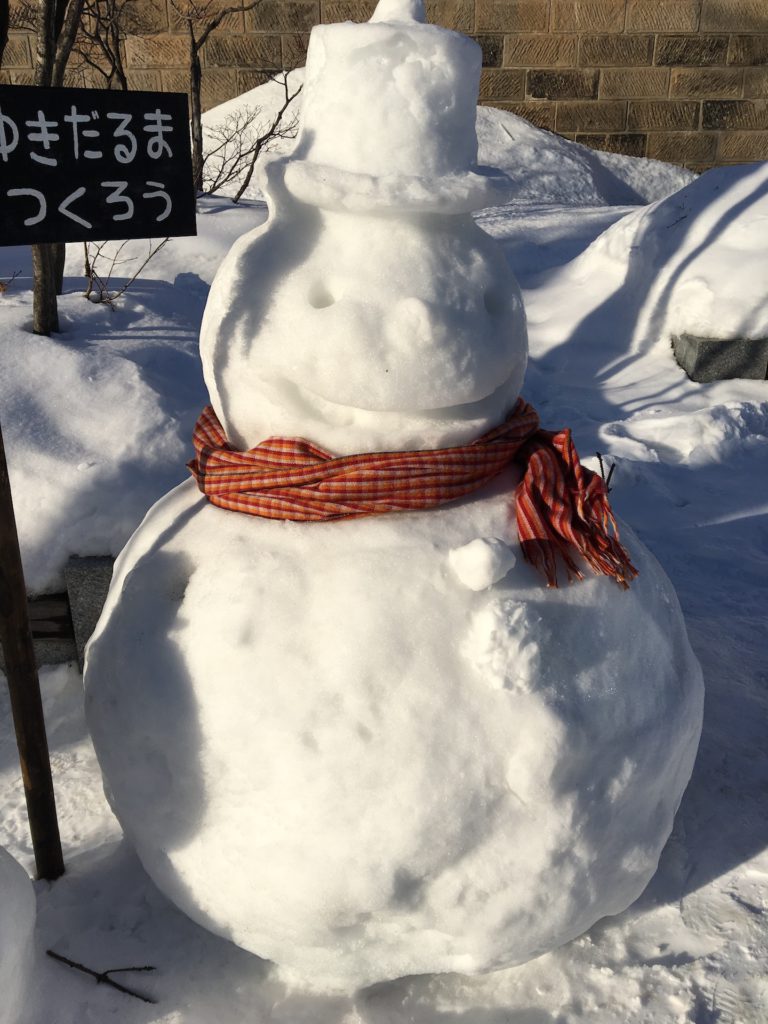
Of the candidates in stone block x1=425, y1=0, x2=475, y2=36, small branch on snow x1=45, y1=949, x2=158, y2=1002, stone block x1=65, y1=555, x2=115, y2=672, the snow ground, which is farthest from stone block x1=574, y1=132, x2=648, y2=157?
small branch on snow x1=45, y1=949, x2=158, y2=1002

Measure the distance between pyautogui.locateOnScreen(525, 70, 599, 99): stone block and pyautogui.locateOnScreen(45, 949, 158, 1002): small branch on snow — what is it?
11.8 metres

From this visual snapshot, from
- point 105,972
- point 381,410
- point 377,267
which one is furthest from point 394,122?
point 105,972

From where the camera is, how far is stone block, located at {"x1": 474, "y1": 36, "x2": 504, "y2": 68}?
11.2 m

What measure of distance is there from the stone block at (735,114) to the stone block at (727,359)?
7.30 m

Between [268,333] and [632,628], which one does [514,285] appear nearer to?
[268,333]

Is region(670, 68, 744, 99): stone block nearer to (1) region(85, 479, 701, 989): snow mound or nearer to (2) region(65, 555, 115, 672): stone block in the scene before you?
(2) region(65, 555, 115, 672): stone block

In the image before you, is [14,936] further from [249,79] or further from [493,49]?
[493,49]

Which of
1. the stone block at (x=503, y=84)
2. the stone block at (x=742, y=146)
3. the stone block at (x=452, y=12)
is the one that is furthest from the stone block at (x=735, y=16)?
the stone block at (x=452, y=12)

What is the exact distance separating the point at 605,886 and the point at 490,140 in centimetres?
1033

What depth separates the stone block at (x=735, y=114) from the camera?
11625 millimetres

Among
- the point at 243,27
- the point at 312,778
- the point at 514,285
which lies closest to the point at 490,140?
the point at 243,27

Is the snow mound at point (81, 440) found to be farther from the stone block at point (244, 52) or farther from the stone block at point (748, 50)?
the stone block at point (748, 50)

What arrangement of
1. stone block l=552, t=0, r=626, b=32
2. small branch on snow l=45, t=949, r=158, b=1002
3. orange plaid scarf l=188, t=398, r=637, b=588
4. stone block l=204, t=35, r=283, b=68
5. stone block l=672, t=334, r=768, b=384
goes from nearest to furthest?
orange plaid scarf l=188, t=398, r=637, b=588
small branch on snow l=45, t=949, r=158, b=1002
stone block l=672, t=334, r=768, b=384
stone block l=552, t=0, r=626, b=32
stone block l=204, t=35, r=283, b=68

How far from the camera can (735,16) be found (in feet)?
36.7
